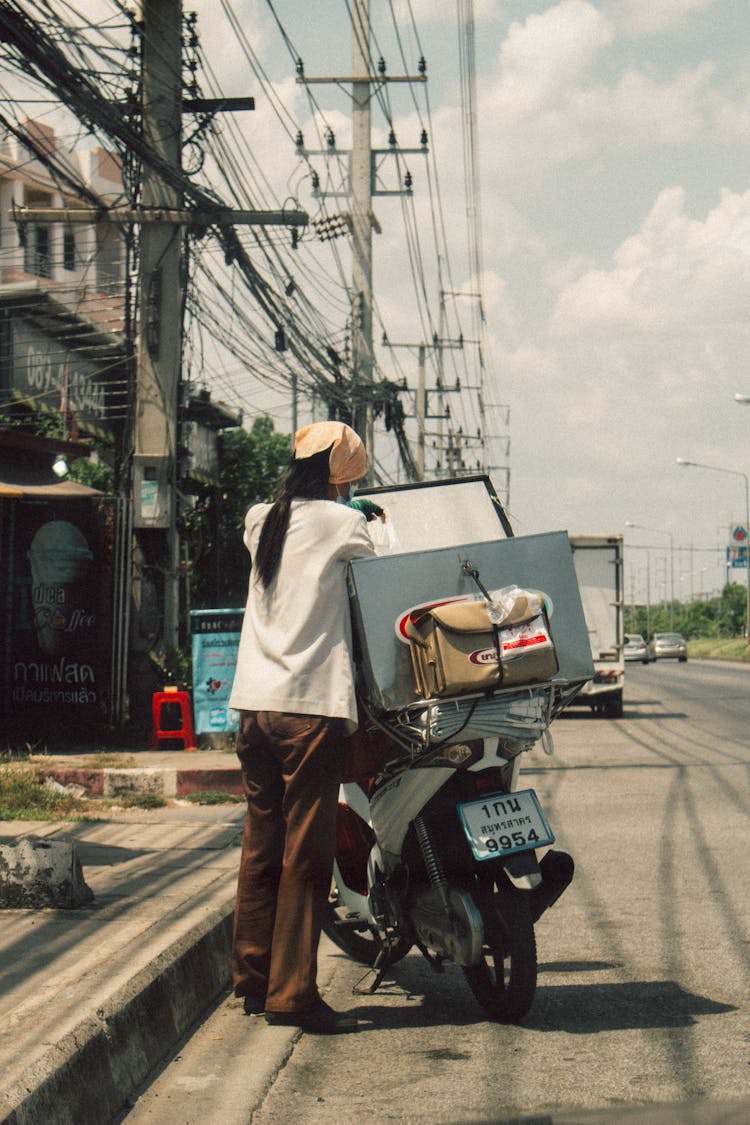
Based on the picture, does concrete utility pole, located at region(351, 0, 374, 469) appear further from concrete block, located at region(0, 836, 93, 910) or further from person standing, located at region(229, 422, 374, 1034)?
Result: person standing, located at region(229, 422, 374, 1034)

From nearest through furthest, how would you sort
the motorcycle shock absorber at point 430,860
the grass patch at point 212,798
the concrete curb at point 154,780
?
1. the motorcycle shock absorber at point 430,860
2. the grass patch at point 212,798
3. the concrete curb at point 154,780

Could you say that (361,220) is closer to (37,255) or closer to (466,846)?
(37,255)

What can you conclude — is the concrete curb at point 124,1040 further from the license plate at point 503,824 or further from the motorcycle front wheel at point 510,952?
the license plate at point 503,824

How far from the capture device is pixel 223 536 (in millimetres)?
23406

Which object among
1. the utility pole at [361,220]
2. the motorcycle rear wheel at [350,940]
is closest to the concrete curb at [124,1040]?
the motorcycle rear wheel at [350,940]

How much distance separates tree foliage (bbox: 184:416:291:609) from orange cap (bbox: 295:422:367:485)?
1336 centimetres

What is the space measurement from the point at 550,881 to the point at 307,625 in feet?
3.59

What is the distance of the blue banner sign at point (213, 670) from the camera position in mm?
11836

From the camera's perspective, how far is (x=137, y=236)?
14.3 m

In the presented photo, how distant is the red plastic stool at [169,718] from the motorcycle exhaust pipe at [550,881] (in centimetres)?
837

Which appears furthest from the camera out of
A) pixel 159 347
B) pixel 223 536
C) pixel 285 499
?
pixel 223 536

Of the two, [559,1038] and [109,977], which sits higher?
[109,977]

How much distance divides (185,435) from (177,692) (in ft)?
13.0

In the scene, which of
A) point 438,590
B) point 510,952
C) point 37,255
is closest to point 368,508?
point 438,590
